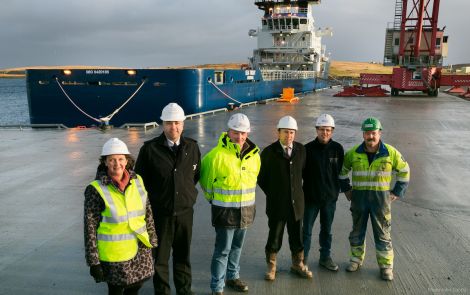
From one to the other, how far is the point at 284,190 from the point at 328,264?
37.7 inches

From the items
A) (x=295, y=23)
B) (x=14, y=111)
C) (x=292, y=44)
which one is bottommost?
(x=14, y=111)

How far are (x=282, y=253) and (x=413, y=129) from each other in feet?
35.5

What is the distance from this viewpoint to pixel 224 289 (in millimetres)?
3598

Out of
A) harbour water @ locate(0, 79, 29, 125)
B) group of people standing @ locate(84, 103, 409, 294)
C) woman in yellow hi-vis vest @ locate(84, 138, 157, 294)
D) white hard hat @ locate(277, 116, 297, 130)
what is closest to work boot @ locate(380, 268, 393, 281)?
group of people standing @ locate(84, 103, 409, 294)

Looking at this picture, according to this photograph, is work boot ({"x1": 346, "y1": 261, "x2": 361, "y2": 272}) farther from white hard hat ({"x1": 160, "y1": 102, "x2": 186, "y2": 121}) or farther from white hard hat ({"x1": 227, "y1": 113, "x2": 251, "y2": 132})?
white hard hat ({"x1": 160, "y1": 102, "x2": 186, "y2": 121})

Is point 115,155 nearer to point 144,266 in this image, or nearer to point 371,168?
point 144,266

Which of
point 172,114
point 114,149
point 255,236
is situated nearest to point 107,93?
point 255,236

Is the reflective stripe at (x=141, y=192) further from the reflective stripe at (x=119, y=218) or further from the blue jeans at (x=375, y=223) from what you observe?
the blue jeans at (x=375, y=223)

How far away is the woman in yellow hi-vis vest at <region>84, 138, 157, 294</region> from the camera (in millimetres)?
2674

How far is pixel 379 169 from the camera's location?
3.79 meters

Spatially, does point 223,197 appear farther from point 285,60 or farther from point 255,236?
point 285,60

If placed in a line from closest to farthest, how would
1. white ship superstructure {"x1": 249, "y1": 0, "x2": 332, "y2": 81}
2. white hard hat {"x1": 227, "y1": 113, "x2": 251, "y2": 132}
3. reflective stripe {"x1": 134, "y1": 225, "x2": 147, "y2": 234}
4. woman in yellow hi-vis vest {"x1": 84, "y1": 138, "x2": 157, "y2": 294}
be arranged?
woman in yellow hi-vis vest {"x1": 84, "y1": 138, "x2": 157, "y2": 294}
reflective stripe {"x1": 134, "y1": 225, "x2": 147, "y2": 234}
white hard hat {"x1": 227, "y1": 113, "x2": 251, "y2": 132}
white ship superstructure {"x1": 249, "y1": 0, "x2": 332, "y2": 81}

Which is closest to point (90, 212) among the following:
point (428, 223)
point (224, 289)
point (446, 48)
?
point (224, 289)

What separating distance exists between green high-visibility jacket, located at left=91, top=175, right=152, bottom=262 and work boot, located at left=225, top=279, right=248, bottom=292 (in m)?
1.16
